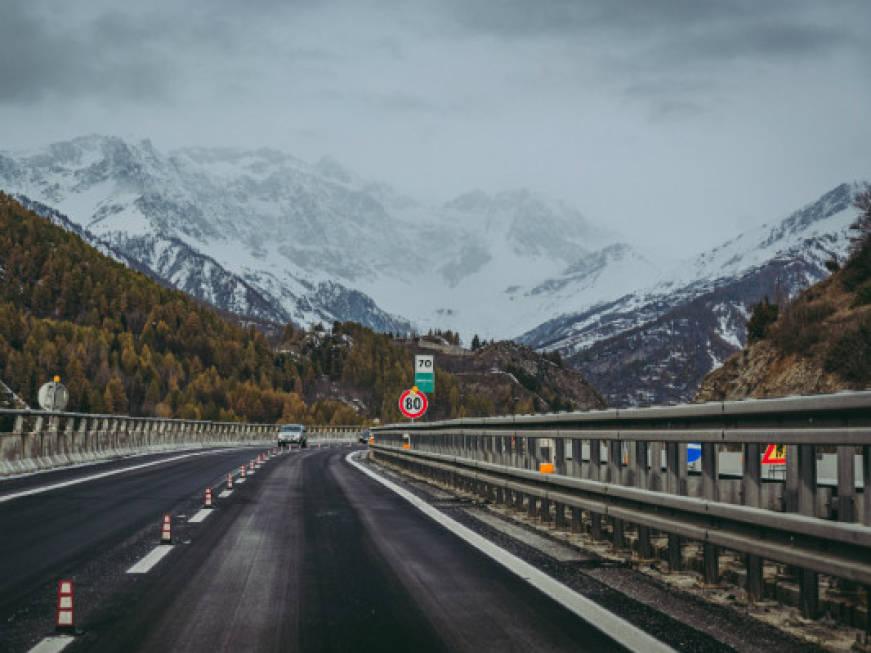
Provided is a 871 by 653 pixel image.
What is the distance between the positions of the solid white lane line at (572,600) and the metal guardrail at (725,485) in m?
0.94

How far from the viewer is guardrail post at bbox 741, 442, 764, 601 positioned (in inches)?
267

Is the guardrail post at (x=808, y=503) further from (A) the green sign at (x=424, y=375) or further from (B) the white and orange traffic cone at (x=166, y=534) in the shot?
(A) the green sign at (x=424, y=375)

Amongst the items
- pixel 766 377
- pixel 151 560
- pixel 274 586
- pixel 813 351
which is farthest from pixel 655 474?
pixel 766 377

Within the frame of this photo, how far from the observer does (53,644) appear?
5691mm

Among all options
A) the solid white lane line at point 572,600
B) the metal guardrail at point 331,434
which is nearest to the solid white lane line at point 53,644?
the solid white lane line at point 572,600

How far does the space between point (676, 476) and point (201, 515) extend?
668cm

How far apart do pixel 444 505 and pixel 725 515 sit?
841 cm

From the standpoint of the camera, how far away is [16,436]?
2122 centimetres

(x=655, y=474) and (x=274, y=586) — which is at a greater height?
(x=655, y=474)

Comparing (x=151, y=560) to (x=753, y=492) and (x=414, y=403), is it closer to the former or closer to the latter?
(x=753, y=492)

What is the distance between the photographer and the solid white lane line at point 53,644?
18.2ft

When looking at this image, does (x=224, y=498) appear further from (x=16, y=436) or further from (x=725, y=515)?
(x=725, y=515)

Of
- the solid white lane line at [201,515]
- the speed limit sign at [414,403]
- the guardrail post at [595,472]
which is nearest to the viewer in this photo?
the guardrail post at [595,472]

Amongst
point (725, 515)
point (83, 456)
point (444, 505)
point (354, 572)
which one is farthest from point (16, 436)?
point (725, 515)
